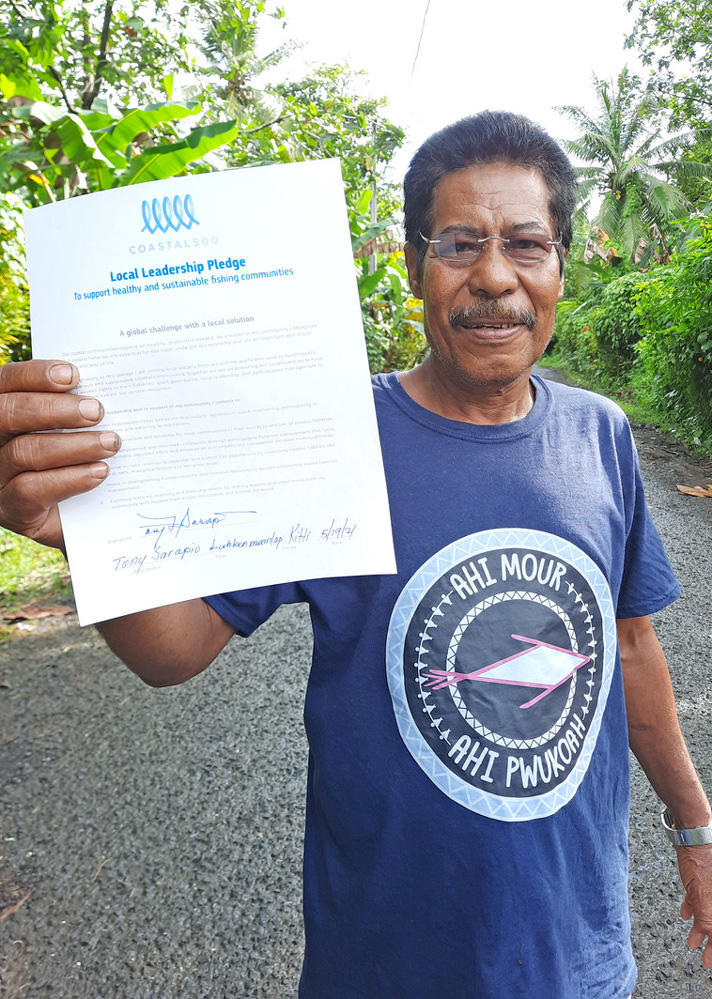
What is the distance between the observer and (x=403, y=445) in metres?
1.17

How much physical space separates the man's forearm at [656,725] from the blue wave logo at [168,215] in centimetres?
114

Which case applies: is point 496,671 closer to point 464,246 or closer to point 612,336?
point 464,246

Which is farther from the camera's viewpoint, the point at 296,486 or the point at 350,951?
the point at 350,951

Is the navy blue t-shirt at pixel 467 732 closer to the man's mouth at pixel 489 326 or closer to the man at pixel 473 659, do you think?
the man at pixel 473 659

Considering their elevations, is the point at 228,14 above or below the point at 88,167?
above

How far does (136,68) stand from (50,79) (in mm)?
2328

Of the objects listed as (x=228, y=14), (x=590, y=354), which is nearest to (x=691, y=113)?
(x=590, y=354)

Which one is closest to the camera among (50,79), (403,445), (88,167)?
(403,445)

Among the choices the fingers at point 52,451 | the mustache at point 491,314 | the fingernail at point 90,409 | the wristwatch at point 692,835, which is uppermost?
the mustache at point 491,314

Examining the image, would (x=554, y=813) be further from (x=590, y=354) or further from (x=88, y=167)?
(x=590, y=354)

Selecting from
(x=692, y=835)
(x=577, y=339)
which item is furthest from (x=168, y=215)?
(x=577, y=339)

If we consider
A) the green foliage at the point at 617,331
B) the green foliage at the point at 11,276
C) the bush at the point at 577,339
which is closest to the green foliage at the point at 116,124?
the green foliage at the point at 11,276

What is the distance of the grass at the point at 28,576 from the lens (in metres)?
4.77

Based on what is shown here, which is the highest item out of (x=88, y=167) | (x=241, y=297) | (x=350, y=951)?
(x=88, y=167)
